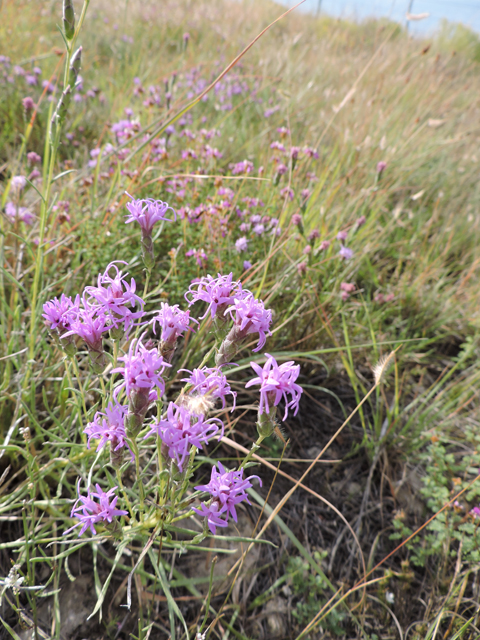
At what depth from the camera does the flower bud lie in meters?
1.05

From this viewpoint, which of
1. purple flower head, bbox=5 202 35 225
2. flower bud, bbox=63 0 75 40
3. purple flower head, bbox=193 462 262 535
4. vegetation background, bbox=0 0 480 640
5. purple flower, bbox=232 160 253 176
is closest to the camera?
purple flower head, bbox=193 462 262 535

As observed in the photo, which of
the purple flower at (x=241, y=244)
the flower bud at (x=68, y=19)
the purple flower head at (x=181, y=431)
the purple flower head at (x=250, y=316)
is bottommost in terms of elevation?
the purple flower at (x=241, y=244)

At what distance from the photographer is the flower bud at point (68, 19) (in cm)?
105

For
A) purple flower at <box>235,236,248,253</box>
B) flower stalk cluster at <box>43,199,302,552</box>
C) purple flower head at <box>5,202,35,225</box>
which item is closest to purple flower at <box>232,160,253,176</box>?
purple flower at <box>235,236,248,253</box>

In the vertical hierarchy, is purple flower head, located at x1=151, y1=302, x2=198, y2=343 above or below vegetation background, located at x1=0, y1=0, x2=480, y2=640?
above

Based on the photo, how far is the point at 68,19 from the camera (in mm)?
1062

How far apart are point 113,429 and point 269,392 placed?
13.2 inches

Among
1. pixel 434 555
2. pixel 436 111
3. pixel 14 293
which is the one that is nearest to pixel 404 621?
pixel 434 555

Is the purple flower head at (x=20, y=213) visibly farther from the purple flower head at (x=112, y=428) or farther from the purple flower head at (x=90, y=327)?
the purple flower head at (x=112, y=428)

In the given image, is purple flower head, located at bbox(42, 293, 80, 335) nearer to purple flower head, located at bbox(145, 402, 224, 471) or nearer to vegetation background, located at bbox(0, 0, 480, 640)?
vegetation background, located at bbox(0, 0, 480, 640)

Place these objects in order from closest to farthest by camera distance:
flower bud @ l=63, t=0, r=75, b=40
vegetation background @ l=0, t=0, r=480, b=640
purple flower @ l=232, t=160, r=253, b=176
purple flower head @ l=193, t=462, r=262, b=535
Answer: purple flower head @ l=193, t=462, r=262, b=535, flower bud @ l=63, t=0, r=75, b=40, vegetation background @ l=0, t=0, r=480, b=640, purple flower @ l=232, t=160, r=253, b=176

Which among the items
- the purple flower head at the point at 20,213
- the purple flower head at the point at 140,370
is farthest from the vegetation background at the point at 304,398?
the purple flower head at the point at 140,370

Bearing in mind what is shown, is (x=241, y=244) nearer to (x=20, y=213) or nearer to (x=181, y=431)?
(x=20, y=213)

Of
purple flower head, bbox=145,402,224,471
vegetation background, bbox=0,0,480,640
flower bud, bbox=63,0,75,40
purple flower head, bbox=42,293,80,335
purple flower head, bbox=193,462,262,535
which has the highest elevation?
flower bud, bbox=63,0,75,40
